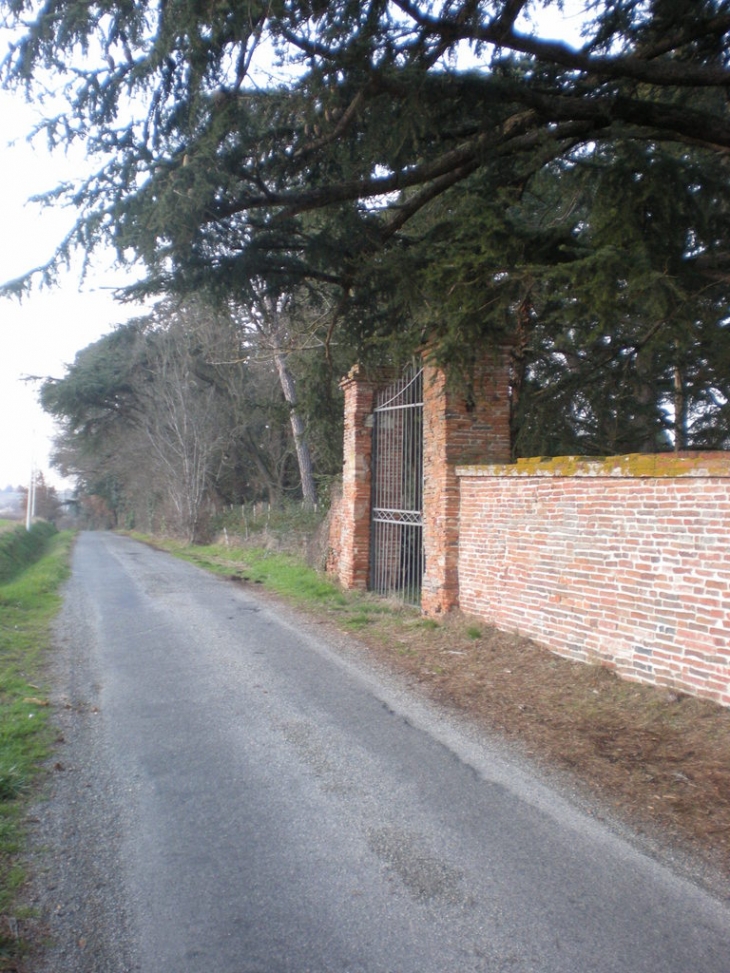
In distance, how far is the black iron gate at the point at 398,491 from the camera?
12.1 m

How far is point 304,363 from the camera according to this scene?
12938mm

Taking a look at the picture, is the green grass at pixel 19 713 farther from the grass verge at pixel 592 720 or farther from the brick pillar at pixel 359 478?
the brick pillar at pixel 359 478

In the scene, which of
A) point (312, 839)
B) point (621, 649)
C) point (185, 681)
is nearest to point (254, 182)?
point (185, 681)

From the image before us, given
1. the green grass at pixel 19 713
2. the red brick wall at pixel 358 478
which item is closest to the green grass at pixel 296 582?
the red brick wall at pixel 358 478

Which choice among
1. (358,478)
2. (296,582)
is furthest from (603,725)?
(296,582)

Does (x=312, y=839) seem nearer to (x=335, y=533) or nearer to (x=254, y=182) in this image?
(x=254, y=182)

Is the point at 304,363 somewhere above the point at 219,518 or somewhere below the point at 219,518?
above

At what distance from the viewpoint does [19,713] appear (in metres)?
6.42

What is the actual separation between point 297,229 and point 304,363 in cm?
427

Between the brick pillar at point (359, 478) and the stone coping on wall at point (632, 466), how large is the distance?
4.30 meters

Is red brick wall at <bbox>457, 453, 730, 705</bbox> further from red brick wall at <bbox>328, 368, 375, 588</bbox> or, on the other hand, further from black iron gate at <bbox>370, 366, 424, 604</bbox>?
red brick wall at <bbox>328, 368, 375, 588</bbox>

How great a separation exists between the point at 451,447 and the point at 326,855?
6.90 meters

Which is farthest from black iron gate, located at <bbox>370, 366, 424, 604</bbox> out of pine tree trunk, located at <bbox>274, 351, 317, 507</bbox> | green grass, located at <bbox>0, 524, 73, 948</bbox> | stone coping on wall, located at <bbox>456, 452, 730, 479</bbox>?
pine tree trunk, located at <bbox>274, 351, 317, 507</bbox>

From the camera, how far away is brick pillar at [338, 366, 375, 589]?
13305 mm
